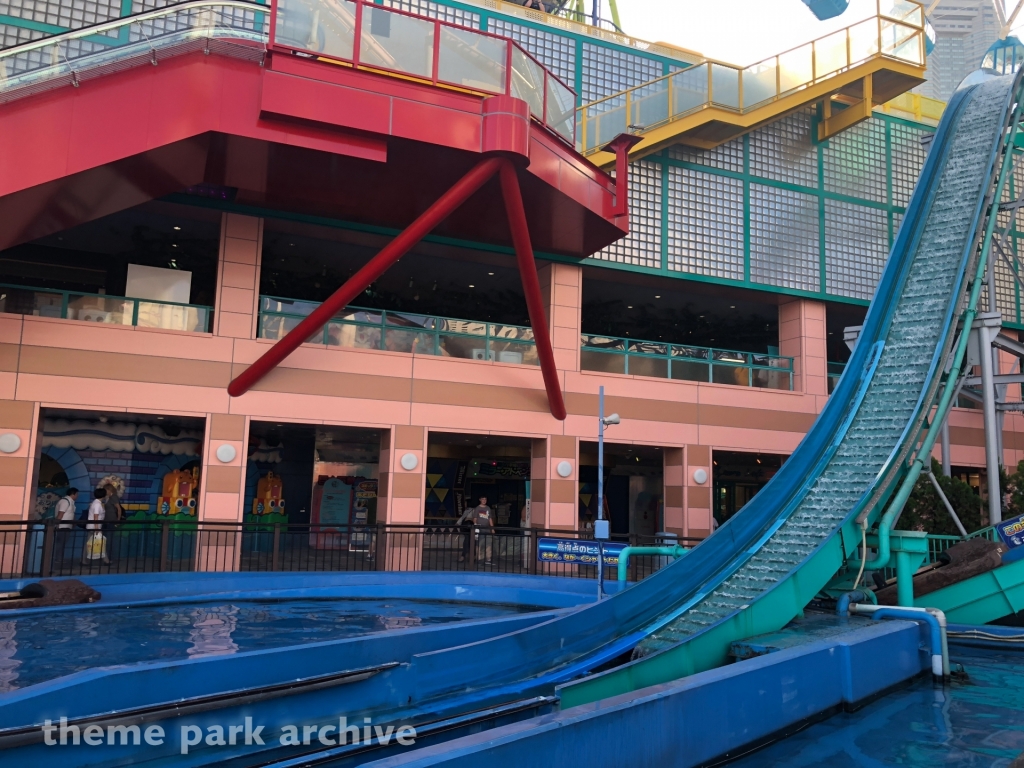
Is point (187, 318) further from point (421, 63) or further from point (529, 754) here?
point (529, 754)

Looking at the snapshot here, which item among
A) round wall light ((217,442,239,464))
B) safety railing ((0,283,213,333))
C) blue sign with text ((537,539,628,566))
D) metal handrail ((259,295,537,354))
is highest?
metal handrail ((259,295,537,354))

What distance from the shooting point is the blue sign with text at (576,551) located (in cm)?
1175

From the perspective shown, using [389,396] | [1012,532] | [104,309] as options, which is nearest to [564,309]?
[389,396]

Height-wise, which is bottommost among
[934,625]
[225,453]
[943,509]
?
[934,625]

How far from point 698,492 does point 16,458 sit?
15.6 metres

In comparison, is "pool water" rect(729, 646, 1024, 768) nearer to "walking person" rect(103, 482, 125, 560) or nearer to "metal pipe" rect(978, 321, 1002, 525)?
"metal pipe" rect(978, 321, 1002, 525)

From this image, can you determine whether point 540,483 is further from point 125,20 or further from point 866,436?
point 125,20

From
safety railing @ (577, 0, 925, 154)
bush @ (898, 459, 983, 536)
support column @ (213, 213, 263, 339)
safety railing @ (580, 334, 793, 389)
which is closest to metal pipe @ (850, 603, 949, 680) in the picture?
bush @ (898, 459, 983, 536)

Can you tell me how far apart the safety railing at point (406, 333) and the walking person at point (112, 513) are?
509 centimetres

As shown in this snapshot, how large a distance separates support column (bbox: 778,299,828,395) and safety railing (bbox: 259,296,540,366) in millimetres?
8091

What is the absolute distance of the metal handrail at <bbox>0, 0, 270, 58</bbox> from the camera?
40.8 feet

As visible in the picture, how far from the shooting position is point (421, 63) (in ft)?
48.8

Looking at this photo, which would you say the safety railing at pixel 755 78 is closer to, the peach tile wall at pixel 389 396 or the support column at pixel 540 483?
the peach tile wall at pixel 389 396

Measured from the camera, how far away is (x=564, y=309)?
815 inches
